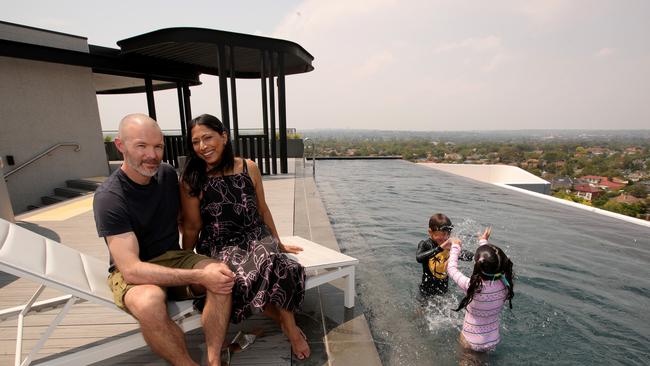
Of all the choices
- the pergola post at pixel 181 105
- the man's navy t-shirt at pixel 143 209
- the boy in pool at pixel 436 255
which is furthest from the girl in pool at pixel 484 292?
the pergola post at pixel 181 105

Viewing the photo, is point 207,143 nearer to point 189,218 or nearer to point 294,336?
point 189,218

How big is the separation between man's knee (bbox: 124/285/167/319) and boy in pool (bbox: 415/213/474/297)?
2.23 m

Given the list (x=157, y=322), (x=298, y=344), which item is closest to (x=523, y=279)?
(x=298, y=344)

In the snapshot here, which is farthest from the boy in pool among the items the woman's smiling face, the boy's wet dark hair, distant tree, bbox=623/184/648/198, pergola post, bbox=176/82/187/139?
distant tree, bbox=623/184/648/198

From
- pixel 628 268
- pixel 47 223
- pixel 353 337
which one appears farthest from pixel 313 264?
pixel 628 268

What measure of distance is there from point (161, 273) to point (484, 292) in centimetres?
219

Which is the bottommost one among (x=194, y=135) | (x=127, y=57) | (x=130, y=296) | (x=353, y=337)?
(x=353, y=337)

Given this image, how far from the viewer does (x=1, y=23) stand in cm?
609

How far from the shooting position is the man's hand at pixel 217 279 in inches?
69.2

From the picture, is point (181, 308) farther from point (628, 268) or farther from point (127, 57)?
point (127, 57)

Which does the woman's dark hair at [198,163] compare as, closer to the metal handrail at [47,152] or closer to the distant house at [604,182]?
the metal handrail at [47,152]

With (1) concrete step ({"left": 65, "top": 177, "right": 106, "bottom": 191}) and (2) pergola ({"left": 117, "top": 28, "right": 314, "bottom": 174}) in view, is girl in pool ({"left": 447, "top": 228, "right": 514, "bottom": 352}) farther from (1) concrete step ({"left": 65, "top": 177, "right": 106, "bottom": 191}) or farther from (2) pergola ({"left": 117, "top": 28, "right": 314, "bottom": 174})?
(1) concrete step ({"left": 65, "top": 177, "right": 106, "bottom": 191})

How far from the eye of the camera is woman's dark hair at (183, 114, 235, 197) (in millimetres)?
2146

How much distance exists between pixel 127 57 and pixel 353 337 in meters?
8.91
